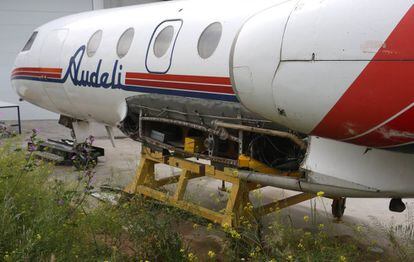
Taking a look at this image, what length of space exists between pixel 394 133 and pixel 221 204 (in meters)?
4.48

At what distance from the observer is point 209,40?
213 inches

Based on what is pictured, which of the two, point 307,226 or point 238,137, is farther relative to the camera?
point 307,226

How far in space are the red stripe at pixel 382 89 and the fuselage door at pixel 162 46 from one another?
8.52ft

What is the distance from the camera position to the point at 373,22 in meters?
3.37

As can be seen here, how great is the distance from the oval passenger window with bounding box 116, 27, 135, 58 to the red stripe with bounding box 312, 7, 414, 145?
3.54 m

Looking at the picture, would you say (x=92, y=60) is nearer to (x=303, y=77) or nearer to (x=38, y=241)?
(x=38, y=241)

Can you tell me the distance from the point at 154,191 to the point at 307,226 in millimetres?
2056

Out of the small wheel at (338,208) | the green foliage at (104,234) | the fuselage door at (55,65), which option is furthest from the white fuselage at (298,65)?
the small wheel at (338,208)

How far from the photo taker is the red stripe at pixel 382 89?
325 centimetres


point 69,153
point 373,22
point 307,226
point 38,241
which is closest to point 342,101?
point 373,22

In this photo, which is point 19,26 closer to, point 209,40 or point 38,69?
point 38,69

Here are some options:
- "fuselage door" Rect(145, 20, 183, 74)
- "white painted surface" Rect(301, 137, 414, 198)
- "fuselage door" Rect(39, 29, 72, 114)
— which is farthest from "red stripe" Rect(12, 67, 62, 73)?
"white painted surface" Rect(301, 137, 414, 198)

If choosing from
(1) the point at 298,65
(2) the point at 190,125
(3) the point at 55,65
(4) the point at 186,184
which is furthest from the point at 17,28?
(1) the point at 298,65

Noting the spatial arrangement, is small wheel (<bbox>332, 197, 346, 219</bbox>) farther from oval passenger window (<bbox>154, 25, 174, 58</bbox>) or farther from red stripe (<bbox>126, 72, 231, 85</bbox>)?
oval passenger window (<bbox>154, 25, 174, 58</bbox>)
